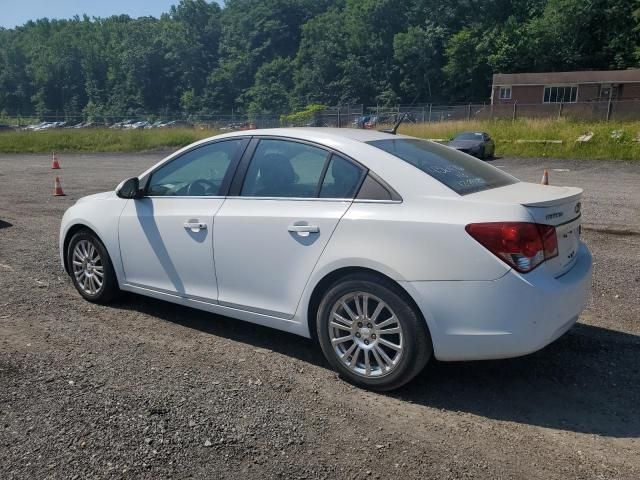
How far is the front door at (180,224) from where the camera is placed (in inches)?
171

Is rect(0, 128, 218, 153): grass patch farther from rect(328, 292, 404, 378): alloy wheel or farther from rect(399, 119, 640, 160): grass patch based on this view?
rect(328, 292, 404, 378): alloy wheel

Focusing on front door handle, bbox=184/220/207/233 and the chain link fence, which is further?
the chain link fence

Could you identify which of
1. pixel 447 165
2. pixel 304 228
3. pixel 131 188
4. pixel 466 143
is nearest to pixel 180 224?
pixel 131 188

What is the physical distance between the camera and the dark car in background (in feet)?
80.4

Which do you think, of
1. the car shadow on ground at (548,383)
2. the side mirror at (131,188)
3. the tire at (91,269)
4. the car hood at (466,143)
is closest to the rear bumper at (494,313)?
the car shadow on ground at (548,383)

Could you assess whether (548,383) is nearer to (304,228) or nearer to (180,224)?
(304,228)

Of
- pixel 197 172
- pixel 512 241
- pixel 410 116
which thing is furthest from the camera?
pixel 410 116

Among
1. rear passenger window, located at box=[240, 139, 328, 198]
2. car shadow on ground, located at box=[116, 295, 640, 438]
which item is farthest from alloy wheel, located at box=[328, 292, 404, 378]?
rear passenger window, located at box=[240, 139, 328, 198]

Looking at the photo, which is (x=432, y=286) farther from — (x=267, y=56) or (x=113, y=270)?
(x=267, y=56)

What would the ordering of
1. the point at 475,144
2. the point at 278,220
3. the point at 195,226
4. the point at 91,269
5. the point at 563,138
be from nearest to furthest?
1. the point at 278,220
2. the point at 195,226
3. the point at 91,269
4. the point at 475,144
5. the point at 563,138

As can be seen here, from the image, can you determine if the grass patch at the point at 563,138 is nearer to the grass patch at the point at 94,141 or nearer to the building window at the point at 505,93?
the grass patch at the point at 94,141

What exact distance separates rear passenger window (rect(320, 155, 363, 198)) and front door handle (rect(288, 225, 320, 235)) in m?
0.25

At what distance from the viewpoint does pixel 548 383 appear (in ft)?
12.3

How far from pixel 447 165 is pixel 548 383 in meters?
1.61
